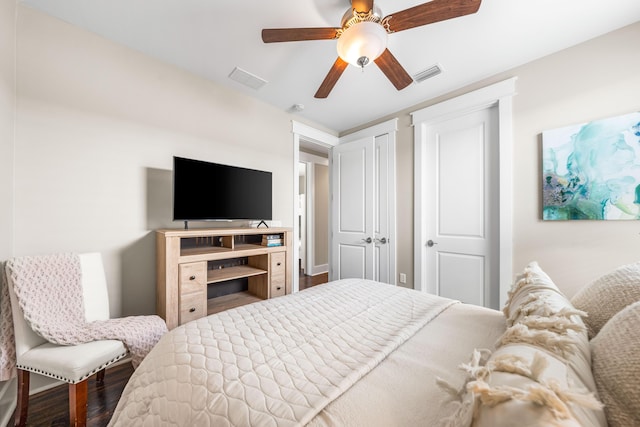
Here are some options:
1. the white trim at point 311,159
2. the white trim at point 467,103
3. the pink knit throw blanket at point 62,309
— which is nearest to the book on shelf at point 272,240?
the pink knit throw blanket at point 62,309

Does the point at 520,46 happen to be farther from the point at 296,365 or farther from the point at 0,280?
the point at 0,280

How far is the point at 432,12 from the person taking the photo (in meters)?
1.23

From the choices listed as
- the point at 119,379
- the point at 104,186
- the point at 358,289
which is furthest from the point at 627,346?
the point at 104,186

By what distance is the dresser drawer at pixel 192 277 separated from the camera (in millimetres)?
1784

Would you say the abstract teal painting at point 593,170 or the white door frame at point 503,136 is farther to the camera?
the white door frame at point 503,136

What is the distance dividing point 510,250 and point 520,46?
1.74 metres

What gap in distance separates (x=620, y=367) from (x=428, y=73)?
242cm

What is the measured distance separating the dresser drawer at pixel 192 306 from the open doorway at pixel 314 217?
2776 millimetres

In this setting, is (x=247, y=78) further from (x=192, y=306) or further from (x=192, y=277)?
(x=192, y=306)

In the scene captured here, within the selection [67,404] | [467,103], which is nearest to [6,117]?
[67,404]

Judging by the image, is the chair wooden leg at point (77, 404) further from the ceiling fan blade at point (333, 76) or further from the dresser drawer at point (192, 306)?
the ceiling fan blade at point (333, 76)

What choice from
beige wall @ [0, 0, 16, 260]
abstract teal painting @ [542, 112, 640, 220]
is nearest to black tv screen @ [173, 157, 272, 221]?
beige wall @ [0, 0, 16, 260]

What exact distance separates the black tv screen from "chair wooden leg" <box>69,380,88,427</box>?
1114mm

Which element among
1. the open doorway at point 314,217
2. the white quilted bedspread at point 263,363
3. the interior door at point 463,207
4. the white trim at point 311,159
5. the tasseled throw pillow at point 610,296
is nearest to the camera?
the white quilted bedspread at point 263,363
